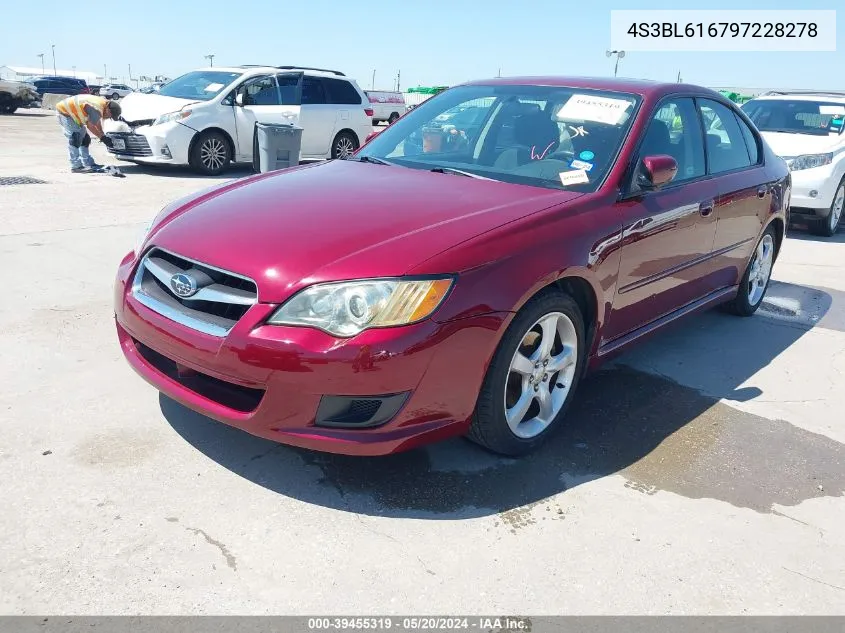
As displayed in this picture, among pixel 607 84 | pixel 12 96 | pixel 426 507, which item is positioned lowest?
pixel 426 507

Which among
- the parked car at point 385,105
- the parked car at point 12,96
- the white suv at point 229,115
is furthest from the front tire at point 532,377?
the parked car at point 385,105

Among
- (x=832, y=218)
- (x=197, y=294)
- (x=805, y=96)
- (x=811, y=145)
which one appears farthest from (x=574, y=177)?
(x=805, y=96)

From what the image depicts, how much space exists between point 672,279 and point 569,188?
3.10 ft

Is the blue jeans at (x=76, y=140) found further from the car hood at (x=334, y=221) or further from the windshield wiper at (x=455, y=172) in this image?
the windshield wiper at (x=455, y=172)

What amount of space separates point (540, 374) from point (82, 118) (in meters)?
9.42

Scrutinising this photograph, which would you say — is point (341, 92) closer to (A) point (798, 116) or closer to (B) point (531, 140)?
(A) point (798, 116)

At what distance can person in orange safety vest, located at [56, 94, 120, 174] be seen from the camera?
33.6 ft

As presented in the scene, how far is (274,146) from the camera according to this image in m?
7.87

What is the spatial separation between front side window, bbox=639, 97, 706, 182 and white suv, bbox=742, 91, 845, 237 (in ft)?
16.6

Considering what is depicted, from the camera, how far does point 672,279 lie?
388 centimetres

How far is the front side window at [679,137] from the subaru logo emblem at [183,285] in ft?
7.28

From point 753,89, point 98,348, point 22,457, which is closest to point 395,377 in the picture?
point 22,457

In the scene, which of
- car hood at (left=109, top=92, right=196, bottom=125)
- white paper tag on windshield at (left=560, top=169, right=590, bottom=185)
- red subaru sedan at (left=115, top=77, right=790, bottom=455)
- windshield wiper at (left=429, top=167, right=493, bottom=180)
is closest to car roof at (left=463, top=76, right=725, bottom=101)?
red subaru sedan at (left=115, top=77, right=790, bottom=455)

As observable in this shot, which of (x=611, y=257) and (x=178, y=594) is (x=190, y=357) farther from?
(x=611, y=257)
